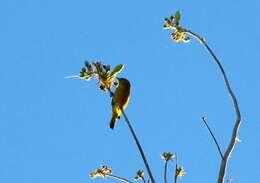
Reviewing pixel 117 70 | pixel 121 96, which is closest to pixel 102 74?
pixel 117 70

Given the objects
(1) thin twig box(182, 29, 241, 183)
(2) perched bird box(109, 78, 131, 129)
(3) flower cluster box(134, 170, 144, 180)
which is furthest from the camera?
(2) perched bird box(109, 78, 131, 129)

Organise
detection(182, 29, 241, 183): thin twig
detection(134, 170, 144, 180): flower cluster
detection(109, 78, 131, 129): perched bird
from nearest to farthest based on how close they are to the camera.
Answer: detection(182, 29, 241, 183): thin twig < detection(134, 170, 144, 180): flower cluster < detection(109, 78, 131, 129): perched bird

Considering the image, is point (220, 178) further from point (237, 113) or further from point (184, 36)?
point (184, 36)

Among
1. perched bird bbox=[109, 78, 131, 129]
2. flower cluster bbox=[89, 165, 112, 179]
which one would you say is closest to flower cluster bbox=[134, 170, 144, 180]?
flower cluster bbox=[89, 165, 112, 179]

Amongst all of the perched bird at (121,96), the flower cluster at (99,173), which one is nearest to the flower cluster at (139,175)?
the flower cluster at (99,173)

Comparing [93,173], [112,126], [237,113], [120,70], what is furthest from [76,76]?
[112,126]

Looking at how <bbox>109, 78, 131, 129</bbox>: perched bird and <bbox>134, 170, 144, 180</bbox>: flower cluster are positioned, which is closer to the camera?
<bbox>134, 170, 144, 180</bbox>: flower cluster

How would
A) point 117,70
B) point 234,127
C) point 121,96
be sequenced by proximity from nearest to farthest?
point 234,127 < point 117,70 < point 121,96

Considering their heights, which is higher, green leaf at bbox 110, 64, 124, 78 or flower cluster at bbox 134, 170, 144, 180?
green leaf at bbox 110, 64, 124, 78

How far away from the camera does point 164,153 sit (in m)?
5.03

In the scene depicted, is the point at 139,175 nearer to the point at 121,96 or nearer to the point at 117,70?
the point at 117,70

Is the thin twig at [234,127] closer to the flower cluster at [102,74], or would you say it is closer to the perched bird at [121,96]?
the flower cluster at [102,74]

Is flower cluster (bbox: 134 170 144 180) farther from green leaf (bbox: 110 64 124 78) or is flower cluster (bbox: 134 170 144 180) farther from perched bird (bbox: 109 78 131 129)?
perched bird (bbox: 109 78 131 129)

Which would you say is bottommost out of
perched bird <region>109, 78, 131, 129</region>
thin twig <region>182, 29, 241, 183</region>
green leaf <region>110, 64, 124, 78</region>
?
thin twig <region>182, 29, 241, 183</region>
